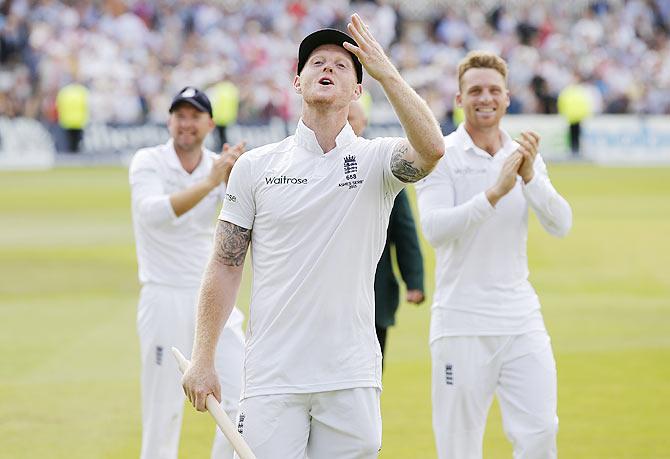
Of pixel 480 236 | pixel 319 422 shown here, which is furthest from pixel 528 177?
pixel 319 422

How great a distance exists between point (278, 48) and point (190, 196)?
33.5 meters

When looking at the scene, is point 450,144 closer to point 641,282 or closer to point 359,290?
point 359,290

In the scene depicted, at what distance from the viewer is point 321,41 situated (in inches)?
216

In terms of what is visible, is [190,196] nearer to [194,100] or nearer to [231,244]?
[194,100]

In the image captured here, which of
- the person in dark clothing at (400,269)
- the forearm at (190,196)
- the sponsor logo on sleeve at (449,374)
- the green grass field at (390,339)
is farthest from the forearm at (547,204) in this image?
the green grass field at (390,339)

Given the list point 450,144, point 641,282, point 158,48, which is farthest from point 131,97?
point 450,144

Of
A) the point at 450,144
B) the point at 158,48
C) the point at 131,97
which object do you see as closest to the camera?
the point at 450,144

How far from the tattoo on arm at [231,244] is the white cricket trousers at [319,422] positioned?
593 millimetres

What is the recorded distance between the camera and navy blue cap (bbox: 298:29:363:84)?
544 cm

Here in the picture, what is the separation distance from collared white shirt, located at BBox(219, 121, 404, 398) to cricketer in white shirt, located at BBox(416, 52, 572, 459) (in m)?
1.85

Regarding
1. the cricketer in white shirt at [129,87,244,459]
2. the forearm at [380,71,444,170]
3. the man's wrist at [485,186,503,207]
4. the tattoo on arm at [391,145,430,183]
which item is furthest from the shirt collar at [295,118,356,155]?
the cricketer in white shirt at [129,87,244,459]

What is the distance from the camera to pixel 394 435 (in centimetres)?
1036

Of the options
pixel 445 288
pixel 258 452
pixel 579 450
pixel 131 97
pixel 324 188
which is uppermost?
pixel 131 97

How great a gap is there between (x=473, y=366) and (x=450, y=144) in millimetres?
1310
